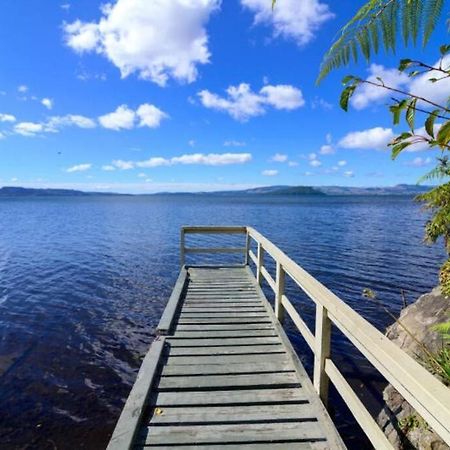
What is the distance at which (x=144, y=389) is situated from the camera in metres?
3.53

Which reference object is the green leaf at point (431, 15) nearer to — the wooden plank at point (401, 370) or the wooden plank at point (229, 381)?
the wooden plank at point (401, 370)

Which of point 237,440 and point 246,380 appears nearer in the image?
point 237,440

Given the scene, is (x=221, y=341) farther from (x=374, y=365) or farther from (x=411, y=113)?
(x=411, y=113)

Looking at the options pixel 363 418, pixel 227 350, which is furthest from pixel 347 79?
pixel 227 350

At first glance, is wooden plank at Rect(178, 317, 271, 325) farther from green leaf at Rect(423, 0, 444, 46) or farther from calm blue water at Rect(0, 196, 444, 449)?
green leaf at Rect(423, 0, 444, 46)

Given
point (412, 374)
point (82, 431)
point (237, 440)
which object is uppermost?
point (412, 374)

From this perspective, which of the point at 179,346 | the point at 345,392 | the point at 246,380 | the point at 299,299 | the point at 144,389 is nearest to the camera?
the point at 345,392

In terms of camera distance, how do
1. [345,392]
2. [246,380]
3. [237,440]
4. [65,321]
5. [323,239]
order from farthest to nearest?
[323,239] → [65,321] → [246,380] → [237,440] → [345,392]

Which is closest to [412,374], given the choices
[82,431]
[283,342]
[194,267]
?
[283,342]

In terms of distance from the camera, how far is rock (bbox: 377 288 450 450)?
3.65 m

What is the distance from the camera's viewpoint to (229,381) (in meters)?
3.84

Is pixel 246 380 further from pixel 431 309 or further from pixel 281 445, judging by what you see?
pixel 431 309

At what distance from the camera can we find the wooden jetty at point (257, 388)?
205cm

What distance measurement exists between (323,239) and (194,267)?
654 inches
